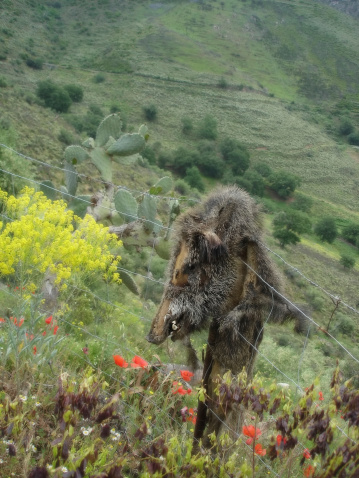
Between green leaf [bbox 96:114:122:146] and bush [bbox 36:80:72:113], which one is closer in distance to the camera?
green leaf [bbox 96:114:122:146]

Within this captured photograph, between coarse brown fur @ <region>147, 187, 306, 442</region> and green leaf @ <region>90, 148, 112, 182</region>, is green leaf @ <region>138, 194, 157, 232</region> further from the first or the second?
coarse brown fur @ <region>147, 187, 306, 442</region>

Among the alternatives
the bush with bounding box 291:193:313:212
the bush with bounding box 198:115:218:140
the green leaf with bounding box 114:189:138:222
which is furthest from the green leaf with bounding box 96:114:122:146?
the bush with bounding box 198:115:218:140

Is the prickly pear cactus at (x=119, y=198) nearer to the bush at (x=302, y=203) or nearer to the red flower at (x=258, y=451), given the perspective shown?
the red flower at (x=258, y=451)

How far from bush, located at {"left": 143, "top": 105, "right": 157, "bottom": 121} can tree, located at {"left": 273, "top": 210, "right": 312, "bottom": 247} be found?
2571 cm

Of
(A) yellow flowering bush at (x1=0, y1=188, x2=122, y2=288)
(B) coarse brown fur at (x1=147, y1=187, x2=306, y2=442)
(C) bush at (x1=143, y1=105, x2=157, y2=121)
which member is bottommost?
(C) bush at (x1=143, y1=105, x2=157, y2=121)

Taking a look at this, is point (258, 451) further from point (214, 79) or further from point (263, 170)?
point (214, 79)

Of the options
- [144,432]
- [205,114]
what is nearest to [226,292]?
[144,432]

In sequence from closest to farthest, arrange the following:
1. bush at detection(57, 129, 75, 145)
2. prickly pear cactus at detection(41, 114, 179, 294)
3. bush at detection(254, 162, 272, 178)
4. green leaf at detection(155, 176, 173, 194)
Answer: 1. prickly pear cactus at detection(41, 114, 179, 294)
2. green leaf at detection(155, 176, 173, 194)
3. bush at detection(57, 129, 75, 145)
4. bush at detection(254, 162, 272, 178)

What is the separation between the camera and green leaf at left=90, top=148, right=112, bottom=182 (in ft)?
25.4

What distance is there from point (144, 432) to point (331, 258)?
116 ft

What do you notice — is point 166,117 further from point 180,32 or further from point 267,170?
point 180,32

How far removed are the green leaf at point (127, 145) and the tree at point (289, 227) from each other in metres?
25.3

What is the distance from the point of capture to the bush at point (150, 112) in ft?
179

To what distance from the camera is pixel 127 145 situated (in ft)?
25.6
